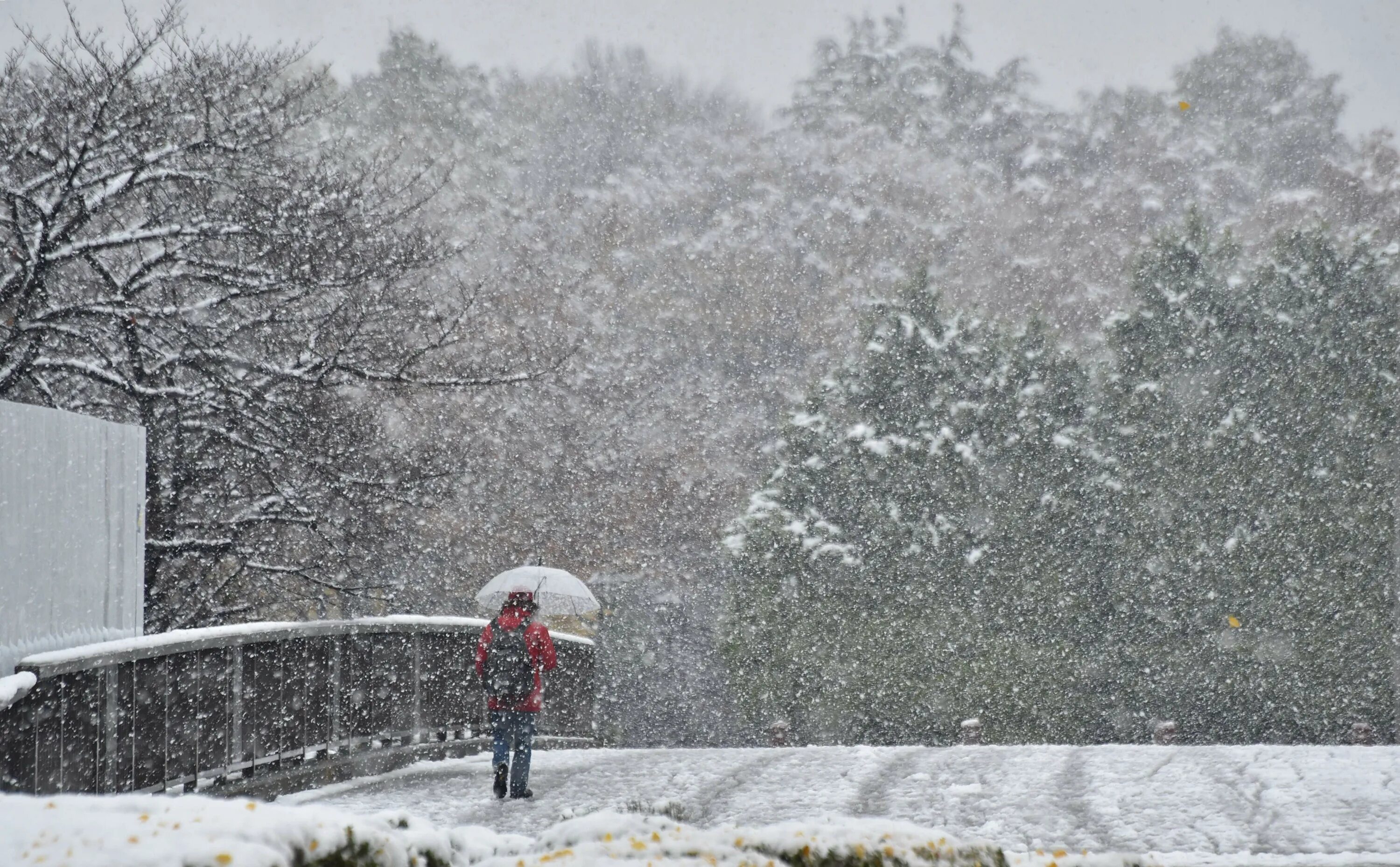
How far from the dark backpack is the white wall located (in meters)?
2.66

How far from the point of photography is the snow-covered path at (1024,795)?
8055mm

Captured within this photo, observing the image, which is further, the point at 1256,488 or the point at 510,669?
the point at 1256,488

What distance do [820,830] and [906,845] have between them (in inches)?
Answer: 12.2

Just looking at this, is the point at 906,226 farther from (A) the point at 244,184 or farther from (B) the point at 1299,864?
(B) the point at 1299,864

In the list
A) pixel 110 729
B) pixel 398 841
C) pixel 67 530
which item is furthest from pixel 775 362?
pixel 398 841

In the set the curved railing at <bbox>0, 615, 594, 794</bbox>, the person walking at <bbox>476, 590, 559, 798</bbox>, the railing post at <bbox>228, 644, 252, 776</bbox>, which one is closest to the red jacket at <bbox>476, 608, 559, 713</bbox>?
the person walking at <bbox>476, 590, 559, 798</bbox>

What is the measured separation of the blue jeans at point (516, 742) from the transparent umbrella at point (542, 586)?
258 cm

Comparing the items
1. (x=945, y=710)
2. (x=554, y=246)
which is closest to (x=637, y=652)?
(x=945, y=710)

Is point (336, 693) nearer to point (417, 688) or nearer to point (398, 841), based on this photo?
point (417, 688)

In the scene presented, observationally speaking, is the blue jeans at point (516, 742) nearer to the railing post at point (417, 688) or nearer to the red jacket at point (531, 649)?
the red jacket at point (531, 649)

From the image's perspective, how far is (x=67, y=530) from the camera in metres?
9.55

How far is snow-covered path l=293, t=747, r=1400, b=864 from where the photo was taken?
8.05 metres

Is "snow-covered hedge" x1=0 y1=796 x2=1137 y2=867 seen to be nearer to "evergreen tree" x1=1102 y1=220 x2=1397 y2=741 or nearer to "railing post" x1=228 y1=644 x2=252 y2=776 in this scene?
"railing post" x1=228 y1=644 x2=252 y2=776

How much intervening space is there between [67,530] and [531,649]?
3.32 m
